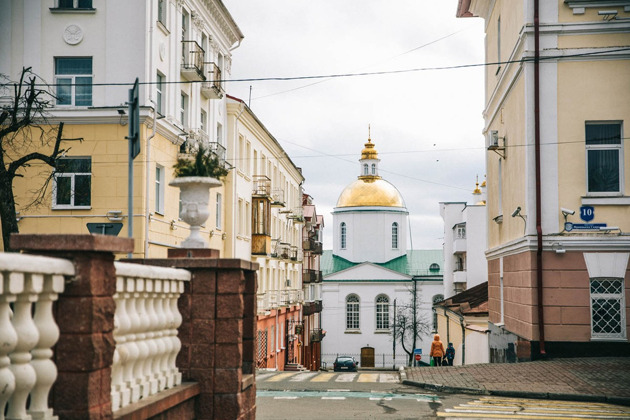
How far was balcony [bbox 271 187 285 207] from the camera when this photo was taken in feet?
149

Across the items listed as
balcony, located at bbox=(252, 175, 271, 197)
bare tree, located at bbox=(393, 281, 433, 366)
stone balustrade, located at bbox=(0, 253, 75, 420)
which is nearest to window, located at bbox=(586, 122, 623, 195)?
stone balustrade, located at bbox=(0, 253, 75, 420)

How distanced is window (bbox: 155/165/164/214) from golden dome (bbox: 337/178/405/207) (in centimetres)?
5995

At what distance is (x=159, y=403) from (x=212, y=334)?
1222 millimetres

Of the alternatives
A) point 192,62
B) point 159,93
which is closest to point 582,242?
point 159,93

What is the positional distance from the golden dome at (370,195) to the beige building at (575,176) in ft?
213

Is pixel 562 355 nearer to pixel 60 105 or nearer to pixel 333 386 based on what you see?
pixel 333 386

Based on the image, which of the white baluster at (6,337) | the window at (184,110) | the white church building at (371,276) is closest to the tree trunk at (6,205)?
the window at (184,110)

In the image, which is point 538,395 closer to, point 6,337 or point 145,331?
point 145,331

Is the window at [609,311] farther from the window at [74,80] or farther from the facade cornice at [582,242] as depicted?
the window at [74,80]

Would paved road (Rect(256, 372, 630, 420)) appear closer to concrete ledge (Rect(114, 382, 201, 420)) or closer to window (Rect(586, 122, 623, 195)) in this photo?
concrete ledge (Rect(114, 382, 201, 420))

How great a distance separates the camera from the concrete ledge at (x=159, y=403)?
17.3 feet

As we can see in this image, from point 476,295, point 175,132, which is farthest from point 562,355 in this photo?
point 476,295

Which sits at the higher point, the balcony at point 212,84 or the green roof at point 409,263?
the balcony at point 212,84

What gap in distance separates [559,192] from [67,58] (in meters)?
13.8
